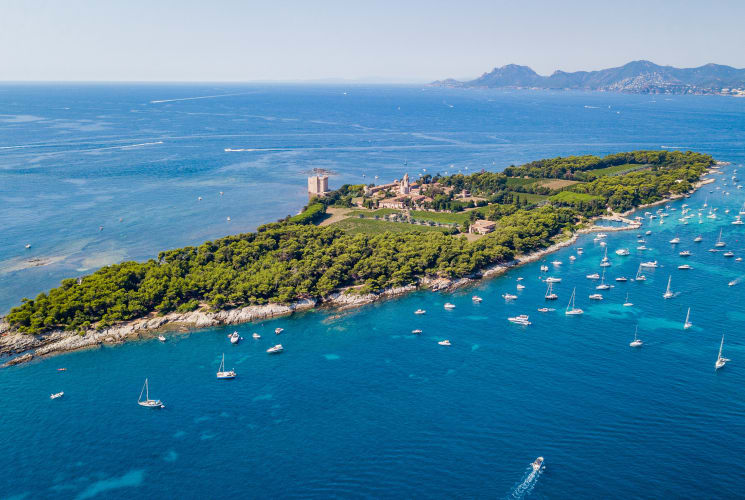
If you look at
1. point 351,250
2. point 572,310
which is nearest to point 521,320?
point 572,310

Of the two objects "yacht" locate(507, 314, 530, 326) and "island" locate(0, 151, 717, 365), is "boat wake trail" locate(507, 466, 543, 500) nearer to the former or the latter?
"yacht" locate(507, 314, 530, 326)

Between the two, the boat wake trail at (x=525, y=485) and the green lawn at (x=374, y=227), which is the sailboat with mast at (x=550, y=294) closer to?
the green lawn at (x=374, y=227)

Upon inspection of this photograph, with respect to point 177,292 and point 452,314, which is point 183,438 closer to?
point 177,292

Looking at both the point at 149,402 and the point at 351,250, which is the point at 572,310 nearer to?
the point at 351,250

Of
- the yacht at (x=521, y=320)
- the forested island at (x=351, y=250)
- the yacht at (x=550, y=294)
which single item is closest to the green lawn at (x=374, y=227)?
the forested island at (x=351, y=250)

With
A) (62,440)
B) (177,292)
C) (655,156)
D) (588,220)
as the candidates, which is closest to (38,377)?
(62,440)

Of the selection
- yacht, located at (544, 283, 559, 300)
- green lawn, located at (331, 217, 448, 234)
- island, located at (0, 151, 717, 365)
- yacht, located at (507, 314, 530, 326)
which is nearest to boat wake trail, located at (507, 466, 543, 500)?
yacht, located at (507, 314, 530, 326)
